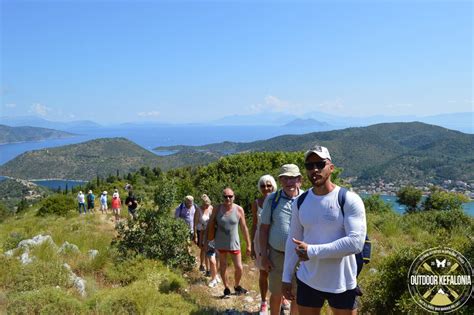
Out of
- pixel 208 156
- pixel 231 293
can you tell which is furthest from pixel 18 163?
pixel 231 293

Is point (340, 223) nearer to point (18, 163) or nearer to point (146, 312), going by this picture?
point (146, 312)

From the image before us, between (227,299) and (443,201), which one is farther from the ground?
(227,299)

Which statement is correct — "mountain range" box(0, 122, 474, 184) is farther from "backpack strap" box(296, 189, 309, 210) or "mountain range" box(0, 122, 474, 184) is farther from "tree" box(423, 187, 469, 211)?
"backpack strap" box(296, 189, 309, 210)

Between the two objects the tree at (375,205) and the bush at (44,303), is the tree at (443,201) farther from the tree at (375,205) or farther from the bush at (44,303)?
the bush at (44,303)

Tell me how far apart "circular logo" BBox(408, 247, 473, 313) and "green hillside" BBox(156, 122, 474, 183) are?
279 ft

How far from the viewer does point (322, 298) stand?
257cm

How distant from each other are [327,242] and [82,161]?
169m

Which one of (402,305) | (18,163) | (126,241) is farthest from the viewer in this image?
(18,163)

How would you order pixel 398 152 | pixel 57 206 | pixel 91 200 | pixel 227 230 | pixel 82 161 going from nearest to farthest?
pixel 227 230 → pixel 91 200 → pixel 57 206 → pixel 398 152 → pixel 82 161

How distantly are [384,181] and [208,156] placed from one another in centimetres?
8829

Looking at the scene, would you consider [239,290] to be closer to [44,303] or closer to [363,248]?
[44,303]

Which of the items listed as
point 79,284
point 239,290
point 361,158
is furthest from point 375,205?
point 361,158

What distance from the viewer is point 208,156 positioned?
155125mm

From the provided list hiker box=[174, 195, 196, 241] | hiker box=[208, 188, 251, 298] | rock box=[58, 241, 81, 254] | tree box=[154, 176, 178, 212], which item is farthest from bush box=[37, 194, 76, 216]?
hiker box=[208, 188, 251, 298]
